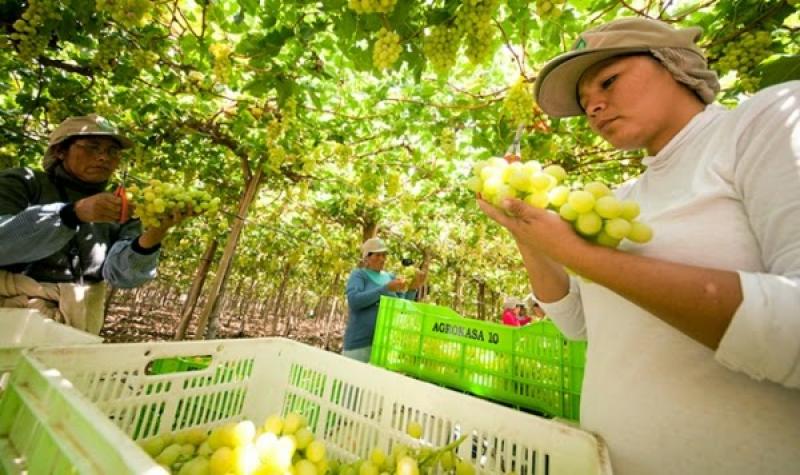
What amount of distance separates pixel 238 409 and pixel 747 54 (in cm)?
388

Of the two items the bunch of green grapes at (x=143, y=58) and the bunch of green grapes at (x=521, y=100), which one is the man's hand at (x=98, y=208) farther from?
the bunch of green grapes at (x=521, y=100)

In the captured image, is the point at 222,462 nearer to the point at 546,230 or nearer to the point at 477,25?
the point at 546,230

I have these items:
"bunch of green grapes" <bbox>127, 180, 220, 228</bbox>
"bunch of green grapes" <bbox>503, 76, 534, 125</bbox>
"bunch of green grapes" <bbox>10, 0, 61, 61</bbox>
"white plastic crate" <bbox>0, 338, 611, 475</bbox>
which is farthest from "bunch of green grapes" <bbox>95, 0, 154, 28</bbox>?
"bunch of green grapes" <bbox>503, 76, 534, 125</bbox>

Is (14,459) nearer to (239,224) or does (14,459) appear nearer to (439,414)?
(439,414)

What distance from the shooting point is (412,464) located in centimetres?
124

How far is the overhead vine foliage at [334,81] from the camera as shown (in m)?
2.49

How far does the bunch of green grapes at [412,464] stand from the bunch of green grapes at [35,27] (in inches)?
171

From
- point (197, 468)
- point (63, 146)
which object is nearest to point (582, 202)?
point (197, 468)

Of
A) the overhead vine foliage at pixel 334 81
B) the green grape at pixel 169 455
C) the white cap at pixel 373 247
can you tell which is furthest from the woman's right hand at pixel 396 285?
the green grape at pixel 169 455

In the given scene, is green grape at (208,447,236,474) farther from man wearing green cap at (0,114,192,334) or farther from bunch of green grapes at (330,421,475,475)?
man wearing green cap at (0,114,192,334)

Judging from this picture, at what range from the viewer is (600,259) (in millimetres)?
894

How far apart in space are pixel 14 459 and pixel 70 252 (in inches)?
84.5

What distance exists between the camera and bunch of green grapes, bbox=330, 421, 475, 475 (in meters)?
1.25

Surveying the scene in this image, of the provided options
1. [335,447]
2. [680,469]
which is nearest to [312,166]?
[335,447]
